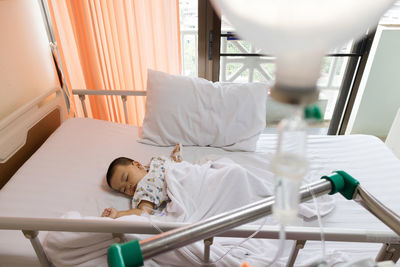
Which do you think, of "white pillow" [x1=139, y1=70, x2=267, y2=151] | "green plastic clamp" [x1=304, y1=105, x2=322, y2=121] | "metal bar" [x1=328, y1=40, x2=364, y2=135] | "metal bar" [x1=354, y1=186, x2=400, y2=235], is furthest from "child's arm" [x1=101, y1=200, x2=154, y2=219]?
"metal bar" [x1=328, y1=40, x2=364, y2=135]

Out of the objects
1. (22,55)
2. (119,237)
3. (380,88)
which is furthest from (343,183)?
(380,88)

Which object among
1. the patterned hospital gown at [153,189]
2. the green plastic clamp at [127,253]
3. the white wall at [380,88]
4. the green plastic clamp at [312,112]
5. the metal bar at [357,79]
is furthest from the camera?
the white wall at [380,88]

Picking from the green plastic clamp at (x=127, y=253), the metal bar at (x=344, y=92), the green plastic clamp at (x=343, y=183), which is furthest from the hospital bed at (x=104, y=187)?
the metal bar at (x=344, y=92)

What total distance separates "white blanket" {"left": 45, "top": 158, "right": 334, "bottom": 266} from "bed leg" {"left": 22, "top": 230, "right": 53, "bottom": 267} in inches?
0.8

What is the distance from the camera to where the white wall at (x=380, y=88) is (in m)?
2.40

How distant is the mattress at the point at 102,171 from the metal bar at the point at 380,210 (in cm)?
32

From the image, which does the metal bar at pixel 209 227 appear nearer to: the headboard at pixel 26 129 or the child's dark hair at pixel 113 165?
the child's dark hair at pixel 113 165

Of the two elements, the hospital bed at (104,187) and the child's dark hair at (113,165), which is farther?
the child's dark hair at (113,165)

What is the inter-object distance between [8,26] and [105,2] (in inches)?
23.7

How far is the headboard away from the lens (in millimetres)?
1363

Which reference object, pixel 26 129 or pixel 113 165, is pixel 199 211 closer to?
pixel 113 165

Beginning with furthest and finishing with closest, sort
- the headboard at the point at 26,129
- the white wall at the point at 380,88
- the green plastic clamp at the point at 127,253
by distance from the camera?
the white wall at the point at 380,88 < the headboard at the point at 26,129 < the green plastic clamp at the point at 127,253

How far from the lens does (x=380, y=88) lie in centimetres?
254

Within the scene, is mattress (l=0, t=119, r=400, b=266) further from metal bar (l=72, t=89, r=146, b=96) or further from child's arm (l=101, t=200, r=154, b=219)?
metal bar (l=72, t=89, r=146, b=96)
